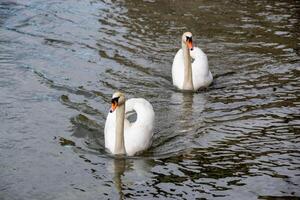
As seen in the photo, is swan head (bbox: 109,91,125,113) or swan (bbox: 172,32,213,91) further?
swan (bbox: 172,32,213,91)

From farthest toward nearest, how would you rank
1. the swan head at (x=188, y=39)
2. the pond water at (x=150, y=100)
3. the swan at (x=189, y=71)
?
the swan at (x=189, y=71) < the swan head at (x=188, y=39) < the pond water at (x=150, y=100)

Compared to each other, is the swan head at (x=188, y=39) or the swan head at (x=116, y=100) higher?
the swan head at (x=188, y=39)

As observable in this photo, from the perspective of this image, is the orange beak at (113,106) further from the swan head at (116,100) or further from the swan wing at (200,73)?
the swan wing at (200,73)

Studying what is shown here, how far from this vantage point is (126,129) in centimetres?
1004

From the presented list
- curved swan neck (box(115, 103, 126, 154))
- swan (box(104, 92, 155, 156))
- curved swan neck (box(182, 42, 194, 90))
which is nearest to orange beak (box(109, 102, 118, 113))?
swan (box(104, 92, 155, 156))

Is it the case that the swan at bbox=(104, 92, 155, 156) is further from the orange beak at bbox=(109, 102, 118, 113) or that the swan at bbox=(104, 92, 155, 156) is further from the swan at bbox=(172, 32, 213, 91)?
the swan at bbox=(172, 32, 213, 91)

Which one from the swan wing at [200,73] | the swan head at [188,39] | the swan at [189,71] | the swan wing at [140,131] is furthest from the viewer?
the swan wing at [200,73]

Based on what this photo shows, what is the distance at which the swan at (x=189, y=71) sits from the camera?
12906mm

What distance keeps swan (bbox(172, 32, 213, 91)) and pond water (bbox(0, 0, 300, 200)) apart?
238mm

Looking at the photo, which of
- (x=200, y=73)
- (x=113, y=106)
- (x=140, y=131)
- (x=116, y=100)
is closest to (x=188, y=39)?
(x=200, y=73)

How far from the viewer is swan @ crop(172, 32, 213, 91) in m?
12.9

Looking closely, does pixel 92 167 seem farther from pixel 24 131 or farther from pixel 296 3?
pixel 296 3

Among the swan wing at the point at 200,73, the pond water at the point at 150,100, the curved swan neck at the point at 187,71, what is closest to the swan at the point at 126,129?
the pond water at the point at 150,100

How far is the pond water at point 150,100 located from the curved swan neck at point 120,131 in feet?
0.52
